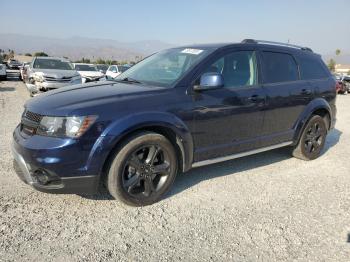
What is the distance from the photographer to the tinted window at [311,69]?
556 cm

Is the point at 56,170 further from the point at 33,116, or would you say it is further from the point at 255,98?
the point at 255,98

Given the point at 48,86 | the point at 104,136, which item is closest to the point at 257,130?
the point at 104,136

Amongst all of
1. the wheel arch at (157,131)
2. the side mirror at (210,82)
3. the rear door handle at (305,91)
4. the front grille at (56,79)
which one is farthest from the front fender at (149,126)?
the front grille at (56,79)

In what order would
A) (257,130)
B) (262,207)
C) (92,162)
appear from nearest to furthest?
(92,162)
(262,207)
(257,130)

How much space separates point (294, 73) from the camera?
5375 millimetres

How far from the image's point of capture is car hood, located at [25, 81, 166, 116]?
3.39 m

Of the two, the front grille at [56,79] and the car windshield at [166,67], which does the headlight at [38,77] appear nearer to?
the front grille at [56,79]

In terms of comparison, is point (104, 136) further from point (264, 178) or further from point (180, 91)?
point (264, 178)

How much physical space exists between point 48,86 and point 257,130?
8628 mm

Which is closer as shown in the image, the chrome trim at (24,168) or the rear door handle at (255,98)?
the chrome trim at (24,168)

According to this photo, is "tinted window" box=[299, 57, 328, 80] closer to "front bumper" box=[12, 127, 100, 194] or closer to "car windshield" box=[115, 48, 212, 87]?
"car windshield" box=[115, 48, 212, 87]

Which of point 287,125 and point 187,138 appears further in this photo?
point 287,125

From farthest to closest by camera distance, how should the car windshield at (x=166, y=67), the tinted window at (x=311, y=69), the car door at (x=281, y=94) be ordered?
the tinted window at (x=311, y=69) → the car door at (x=281, y=94) → the car windshield at (x=166, y=67)

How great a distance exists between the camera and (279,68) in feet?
16.9
